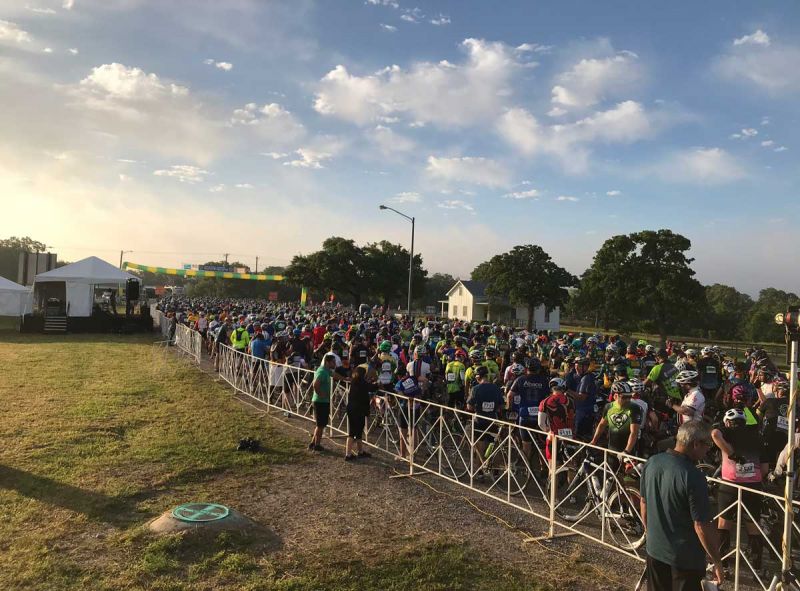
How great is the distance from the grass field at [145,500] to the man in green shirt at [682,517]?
183cm

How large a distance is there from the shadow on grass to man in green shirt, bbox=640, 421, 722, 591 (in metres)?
5.66

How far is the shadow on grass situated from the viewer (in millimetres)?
6449

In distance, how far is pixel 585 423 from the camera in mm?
8992

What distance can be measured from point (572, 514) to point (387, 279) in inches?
2065

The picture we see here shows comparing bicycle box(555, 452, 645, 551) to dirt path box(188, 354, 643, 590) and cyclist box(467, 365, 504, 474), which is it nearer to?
dirt path box(188, 354, 643, 590)

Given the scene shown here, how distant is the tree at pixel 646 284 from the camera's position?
118 ft

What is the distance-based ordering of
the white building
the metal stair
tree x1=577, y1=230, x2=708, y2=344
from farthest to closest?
the white building → tree x1=577, y1=230, x2=708, y2=344 → the metal stair

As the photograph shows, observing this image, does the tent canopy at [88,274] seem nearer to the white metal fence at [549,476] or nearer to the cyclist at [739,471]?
the white metal fence at [549,476]

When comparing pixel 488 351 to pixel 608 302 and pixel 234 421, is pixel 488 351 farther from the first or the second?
pixel 608 302

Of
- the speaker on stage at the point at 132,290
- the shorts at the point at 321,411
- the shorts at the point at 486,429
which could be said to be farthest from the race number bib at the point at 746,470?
the speaker on stage at the point at 132,290

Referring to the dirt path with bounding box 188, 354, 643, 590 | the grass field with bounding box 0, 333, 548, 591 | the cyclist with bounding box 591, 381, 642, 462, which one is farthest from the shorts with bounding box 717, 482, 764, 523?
the grass field with bounding box 0, 333, 548, 591

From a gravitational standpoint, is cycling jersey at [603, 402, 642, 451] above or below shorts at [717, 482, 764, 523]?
above

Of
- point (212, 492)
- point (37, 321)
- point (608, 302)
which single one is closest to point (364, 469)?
point (212, 492)

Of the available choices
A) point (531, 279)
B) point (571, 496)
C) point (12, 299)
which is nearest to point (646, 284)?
point (531, 279)
